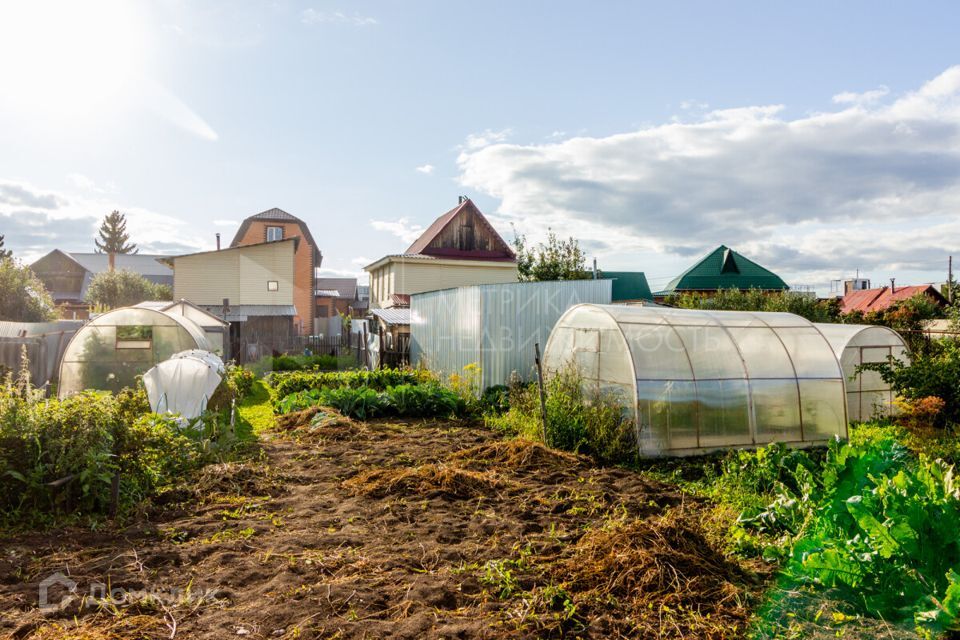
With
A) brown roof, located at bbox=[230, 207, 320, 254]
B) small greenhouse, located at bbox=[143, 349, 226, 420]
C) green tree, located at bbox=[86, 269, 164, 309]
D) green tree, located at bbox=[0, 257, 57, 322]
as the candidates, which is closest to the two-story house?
brown roof, located at bbox=[230, 207, 320, 254]

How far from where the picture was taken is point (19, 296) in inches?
942

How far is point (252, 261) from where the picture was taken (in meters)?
25.9

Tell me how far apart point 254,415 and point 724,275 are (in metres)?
27.9

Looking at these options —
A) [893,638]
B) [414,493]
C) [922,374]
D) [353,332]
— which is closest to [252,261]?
[353,332]

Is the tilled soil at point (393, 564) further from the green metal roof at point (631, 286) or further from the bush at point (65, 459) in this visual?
the green metal roof at point (631, 286)

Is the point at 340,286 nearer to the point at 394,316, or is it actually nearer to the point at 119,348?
the point at 394,316

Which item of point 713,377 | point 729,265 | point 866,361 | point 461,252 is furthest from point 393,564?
point 729,265

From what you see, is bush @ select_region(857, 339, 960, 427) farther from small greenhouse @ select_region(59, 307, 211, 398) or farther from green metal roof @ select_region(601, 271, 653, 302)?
green metal roof @ select_region(601, 271, 653, 302)

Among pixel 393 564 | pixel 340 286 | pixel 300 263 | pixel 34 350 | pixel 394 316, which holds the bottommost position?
pixel 393 564

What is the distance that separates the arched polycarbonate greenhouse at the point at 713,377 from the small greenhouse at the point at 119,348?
881cm

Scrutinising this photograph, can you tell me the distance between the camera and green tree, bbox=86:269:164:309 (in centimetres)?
3566

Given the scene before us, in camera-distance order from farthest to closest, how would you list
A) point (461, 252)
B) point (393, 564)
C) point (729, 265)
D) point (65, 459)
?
point (729, 265), point (461, 252), point (65, 459), point (393, 564)

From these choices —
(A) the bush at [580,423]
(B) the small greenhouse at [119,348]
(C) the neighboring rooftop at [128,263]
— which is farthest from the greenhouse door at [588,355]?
(C) the neighboring rooftop at [128,263]

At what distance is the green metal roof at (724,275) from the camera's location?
31.9m
